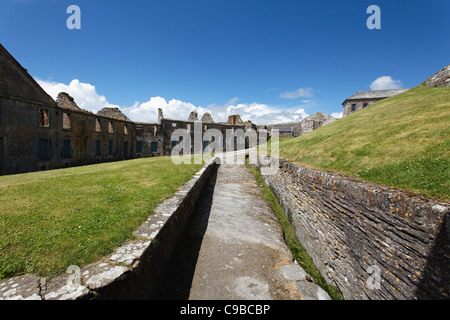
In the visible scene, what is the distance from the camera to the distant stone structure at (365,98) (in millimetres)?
45125

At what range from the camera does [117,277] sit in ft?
8.22

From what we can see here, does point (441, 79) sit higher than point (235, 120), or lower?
lower

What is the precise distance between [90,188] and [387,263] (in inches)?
306

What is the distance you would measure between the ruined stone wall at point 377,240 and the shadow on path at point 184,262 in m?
3.42

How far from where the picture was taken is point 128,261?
9.37 ft

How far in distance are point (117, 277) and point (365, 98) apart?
57975 millimetres

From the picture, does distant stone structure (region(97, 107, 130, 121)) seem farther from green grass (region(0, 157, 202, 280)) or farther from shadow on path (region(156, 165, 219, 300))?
shadow on path (region(156, 165, 219, 300))

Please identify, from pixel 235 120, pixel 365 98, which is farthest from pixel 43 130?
pixel 365 98

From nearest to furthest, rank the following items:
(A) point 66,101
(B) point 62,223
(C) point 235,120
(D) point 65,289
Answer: (D) point 65,289 < (B) point 62,223 < (A) point 66,101 < (C) point 235,120

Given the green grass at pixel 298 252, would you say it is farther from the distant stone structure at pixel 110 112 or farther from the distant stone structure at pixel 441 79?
the distant stone structure at pixel 110 112

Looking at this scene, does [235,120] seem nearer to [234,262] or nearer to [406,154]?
[406,154]
